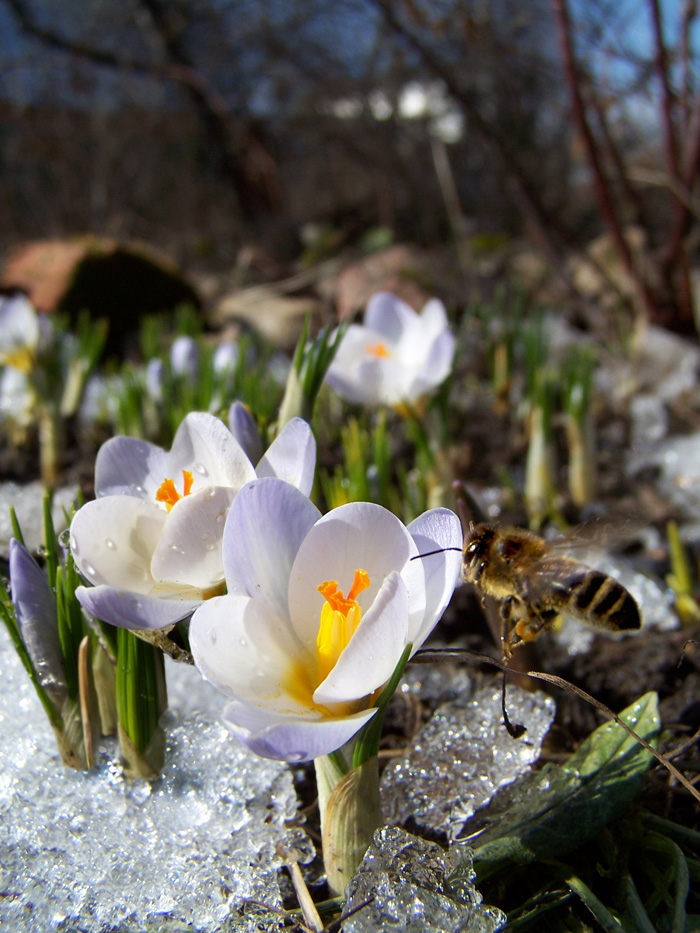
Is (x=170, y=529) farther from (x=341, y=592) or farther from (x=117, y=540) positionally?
(x=341, y=592)

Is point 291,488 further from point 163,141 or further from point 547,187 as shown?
point 163,141

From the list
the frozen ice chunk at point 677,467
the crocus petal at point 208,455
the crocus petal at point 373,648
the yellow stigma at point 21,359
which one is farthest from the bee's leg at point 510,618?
the yellow stigma at point 21,359

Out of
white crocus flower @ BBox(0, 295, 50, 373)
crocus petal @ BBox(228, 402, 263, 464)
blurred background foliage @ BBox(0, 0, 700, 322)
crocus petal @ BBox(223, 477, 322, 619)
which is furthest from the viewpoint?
blurred background foliage @ BBox(0, 0, 700, 322)

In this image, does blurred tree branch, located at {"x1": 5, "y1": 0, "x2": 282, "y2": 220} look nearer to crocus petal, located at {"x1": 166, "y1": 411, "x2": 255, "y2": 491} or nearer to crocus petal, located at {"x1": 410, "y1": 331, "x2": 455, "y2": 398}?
crocus petal, located at {"x1": 410, "y1": 331, "x2": 455, "y2": 398}

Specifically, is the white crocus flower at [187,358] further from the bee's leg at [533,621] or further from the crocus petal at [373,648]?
the crocus petal at [373,648]

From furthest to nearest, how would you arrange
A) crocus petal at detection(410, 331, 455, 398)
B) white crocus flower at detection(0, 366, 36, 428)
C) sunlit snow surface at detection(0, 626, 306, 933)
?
white crocus flower at detection(0, 366, 36, 428) < crocus petal at detection(410, 331, 455, 398) < sunlit snow surface at detection(0, 626, 306, 933)

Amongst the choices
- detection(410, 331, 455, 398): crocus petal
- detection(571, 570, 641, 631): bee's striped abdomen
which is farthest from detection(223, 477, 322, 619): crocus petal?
detection(410, 331, 455, 398): crocus petal
